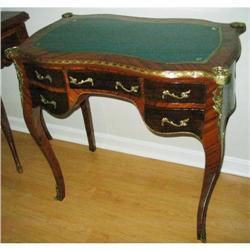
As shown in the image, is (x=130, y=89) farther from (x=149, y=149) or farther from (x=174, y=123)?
(x=149, y=149)

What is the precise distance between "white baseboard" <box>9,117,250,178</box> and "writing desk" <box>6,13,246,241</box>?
1.65 ft

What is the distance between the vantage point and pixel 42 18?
1793 millimetres

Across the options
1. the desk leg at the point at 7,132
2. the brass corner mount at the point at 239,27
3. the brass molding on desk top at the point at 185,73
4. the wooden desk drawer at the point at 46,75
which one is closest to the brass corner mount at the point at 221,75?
the brass molding on desk top at the point at 185,73

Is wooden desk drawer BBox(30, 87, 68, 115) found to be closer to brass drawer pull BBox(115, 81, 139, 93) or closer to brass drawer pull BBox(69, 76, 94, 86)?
brass drawer pull BBox(69, 76, 94, 86)

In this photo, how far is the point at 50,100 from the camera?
4.36ft

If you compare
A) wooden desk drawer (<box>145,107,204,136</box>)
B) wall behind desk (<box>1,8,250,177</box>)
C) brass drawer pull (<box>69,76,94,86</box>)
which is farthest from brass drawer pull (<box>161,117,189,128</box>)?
wall behind desk (<box>1,8,250,177</box>)

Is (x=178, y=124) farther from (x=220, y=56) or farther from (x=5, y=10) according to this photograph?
(x=5, y=10)

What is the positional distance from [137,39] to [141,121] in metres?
0.71

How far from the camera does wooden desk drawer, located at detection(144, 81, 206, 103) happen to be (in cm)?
104

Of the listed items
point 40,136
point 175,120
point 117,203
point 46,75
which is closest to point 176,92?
point 175,120

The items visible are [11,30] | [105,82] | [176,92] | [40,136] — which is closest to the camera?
[176,92]

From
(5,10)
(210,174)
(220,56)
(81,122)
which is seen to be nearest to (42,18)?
(5,10)

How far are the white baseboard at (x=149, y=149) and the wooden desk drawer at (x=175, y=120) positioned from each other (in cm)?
72
